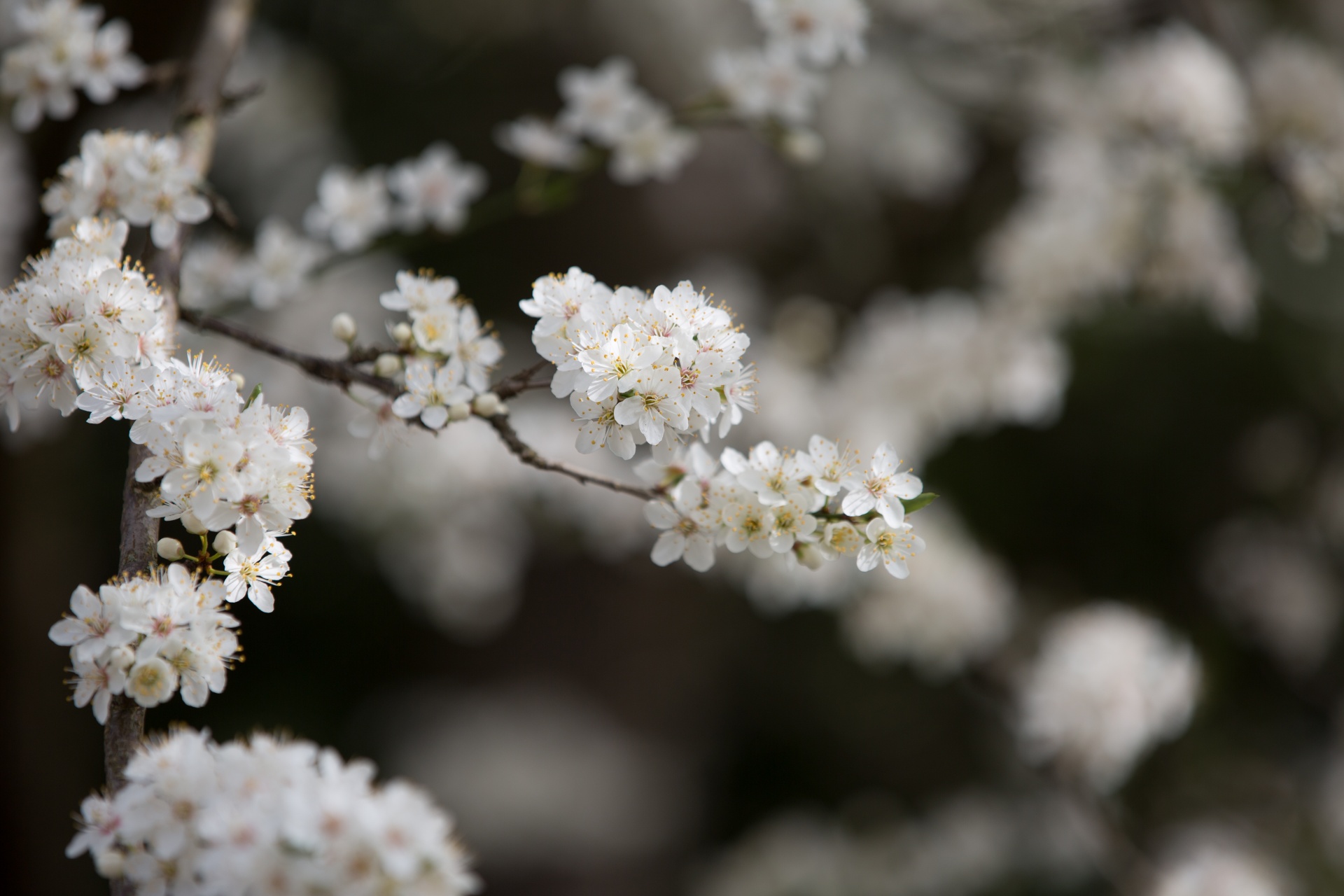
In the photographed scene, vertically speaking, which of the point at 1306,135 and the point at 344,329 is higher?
the point at 1306,135

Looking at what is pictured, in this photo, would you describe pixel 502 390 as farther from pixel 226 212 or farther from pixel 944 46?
pixel 944 46

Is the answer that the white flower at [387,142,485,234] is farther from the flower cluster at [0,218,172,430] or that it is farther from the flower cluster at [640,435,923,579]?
the flower cluster at [640,435,923,579]

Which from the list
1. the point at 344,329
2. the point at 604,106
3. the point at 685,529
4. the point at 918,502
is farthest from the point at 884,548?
the point at 604,106

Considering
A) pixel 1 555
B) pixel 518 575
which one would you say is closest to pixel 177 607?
pixel 1 555

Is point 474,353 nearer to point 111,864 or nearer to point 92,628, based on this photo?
point 92,628

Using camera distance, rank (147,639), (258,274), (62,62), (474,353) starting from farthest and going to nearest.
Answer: (258,274)
(62,62)
(474,353)
(147,639)

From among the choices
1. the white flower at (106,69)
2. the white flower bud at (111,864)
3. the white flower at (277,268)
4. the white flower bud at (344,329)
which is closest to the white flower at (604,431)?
the white flower bud at (344,329)

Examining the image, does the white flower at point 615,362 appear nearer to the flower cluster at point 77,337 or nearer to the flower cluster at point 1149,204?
the flower cluster at point 77,337
